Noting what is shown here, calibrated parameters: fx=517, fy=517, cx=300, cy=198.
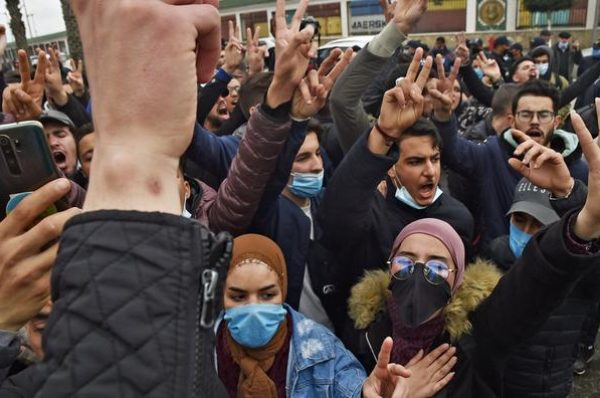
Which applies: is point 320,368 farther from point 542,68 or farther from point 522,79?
point 542,68

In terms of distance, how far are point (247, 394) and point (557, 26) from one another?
1249 inches

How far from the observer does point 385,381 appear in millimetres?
1488

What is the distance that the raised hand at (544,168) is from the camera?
1.86 meters

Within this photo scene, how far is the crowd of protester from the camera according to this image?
1.86 feet

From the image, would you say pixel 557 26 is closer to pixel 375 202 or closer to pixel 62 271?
pixel 375 202

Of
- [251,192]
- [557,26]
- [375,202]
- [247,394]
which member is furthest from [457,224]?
[557,26]

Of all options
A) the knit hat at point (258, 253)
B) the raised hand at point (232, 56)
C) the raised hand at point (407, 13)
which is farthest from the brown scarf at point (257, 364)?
the raised hand at point (232, 56)

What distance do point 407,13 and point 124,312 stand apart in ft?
8.62

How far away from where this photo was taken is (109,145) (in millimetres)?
596

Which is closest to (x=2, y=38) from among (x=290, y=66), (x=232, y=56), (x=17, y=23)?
(x=290, y=66)

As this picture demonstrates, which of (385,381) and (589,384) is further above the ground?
(385,381)

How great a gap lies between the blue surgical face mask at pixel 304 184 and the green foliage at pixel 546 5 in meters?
28.7

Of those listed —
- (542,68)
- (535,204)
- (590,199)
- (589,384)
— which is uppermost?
(590,199)

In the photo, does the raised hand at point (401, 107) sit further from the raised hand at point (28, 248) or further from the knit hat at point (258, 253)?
→ the raised hand at point (28, 248)
